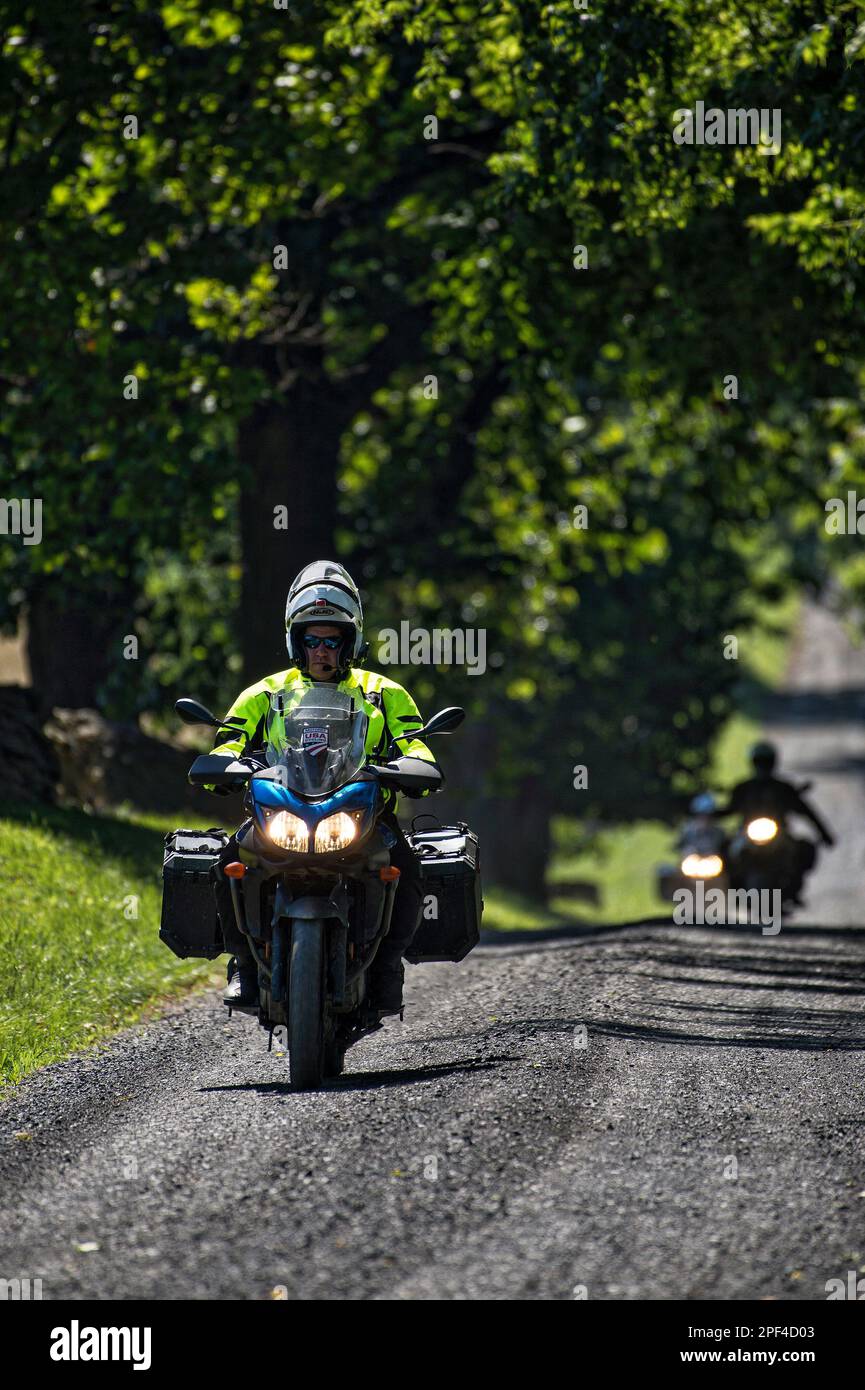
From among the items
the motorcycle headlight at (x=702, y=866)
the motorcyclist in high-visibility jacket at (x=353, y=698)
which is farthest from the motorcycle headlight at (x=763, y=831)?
the motorcyclist in high-visibility jacket at (x=353, y=698)

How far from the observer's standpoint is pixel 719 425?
22.3m

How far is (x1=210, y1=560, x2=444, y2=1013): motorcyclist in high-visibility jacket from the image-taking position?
8812 millimetres

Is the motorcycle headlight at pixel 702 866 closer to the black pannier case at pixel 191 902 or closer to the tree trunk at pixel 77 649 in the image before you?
the tree trunk at pixel 77 649

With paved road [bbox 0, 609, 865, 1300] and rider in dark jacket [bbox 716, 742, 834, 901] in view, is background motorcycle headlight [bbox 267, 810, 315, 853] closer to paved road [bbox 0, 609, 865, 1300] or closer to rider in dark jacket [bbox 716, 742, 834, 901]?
paved road [bbox 0, 609, 865, 1300]

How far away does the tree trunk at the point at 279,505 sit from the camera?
776 inches

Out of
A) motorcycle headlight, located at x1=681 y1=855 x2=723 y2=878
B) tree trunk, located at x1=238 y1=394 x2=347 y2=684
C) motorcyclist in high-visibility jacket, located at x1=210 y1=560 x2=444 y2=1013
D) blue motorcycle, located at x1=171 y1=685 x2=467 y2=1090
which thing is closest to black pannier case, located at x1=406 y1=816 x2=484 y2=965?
motorcyclist in high-visibility jacket, located at x1=210 y1=560 x2=444 y2=1013

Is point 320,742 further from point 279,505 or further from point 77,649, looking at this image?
point 77,649

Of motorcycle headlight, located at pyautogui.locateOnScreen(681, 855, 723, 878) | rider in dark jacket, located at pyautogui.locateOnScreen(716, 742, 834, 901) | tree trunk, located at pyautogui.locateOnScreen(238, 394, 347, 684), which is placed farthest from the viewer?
tree trunk, located at pyautogui.locateOnScreen(238, 394, 347, 684)

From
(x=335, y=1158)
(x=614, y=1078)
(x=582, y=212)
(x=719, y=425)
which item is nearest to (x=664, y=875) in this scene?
(x=719, y=425)

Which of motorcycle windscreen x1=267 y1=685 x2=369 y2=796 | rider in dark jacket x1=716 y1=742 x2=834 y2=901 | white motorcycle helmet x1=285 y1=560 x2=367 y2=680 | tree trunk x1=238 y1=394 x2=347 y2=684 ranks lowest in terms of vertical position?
rider in dark jacket x1=716 y1=742 x2=834 y2=901

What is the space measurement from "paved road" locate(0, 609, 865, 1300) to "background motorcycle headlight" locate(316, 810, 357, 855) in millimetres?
1115

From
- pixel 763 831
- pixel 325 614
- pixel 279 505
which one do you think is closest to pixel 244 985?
pixel 325 614

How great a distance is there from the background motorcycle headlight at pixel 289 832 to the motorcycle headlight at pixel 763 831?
10704mm

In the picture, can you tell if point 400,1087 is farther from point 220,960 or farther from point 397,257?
point 397,257
